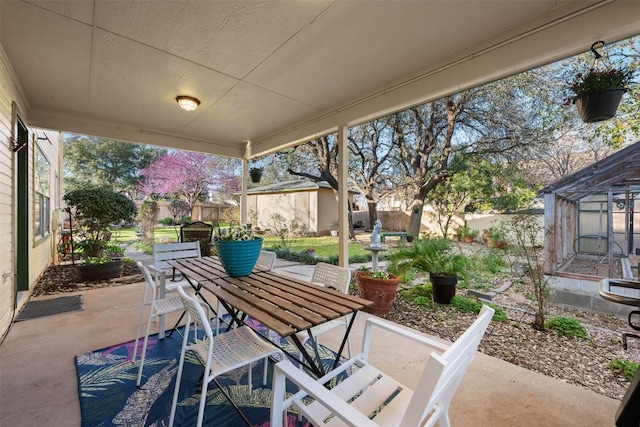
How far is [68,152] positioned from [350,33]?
50.6 feet

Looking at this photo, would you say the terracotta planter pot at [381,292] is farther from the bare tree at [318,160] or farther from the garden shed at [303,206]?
the garden shed at [303,206]

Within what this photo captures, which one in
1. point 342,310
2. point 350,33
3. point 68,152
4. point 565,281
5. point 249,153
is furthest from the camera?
point 68,152

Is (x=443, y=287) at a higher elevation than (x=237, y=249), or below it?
below

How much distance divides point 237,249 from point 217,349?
2.44 ft

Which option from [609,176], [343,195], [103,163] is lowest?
[343,195]

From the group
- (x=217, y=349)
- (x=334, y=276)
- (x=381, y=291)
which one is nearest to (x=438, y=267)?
(x=381, y=291)

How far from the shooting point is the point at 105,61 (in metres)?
2.69

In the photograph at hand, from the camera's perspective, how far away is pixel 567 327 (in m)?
2.68

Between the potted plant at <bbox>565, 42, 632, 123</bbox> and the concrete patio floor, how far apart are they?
2032mm

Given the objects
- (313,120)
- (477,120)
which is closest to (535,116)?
(477,120)

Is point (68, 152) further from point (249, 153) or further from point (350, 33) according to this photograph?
point (350, 33)

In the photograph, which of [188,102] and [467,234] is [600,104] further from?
[467,234]

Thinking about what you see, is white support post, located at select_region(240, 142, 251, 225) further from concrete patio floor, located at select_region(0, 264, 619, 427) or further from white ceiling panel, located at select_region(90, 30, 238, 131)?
concrete patio floor, located at select_region(0, 264, 619, 427)

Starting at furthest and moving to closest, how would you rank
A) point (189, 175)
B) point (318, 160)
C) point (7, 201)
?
point (189, 175) < point (318, 160) < point (7, 201)
